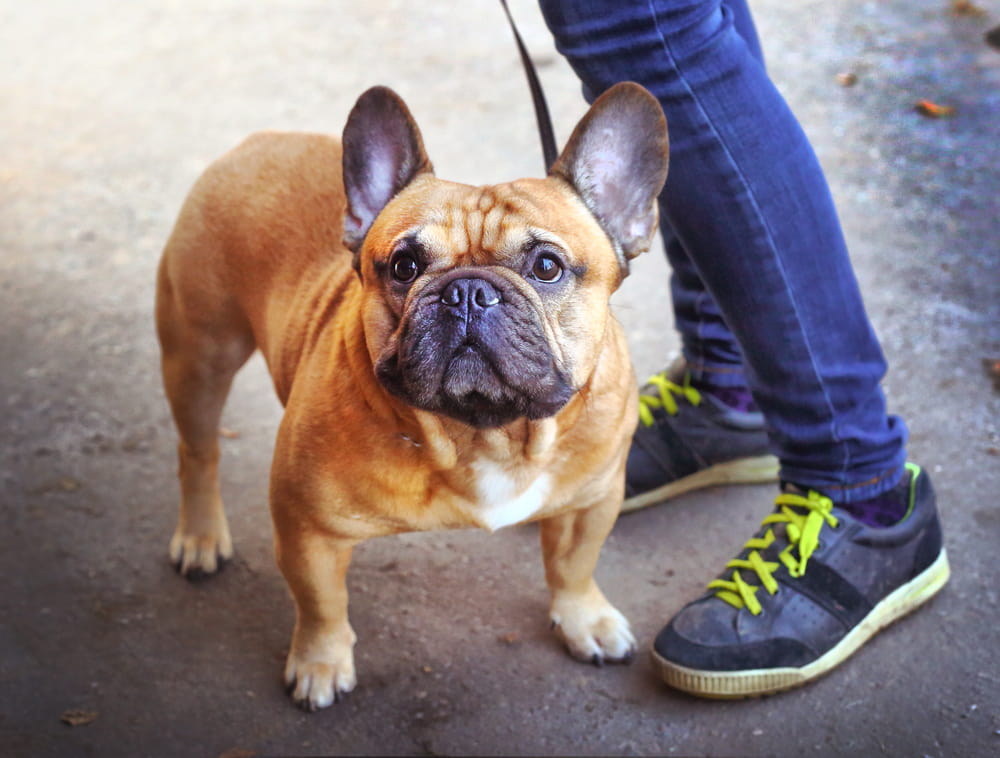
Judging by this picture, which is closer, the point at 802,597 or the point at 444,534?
the point at 802,597

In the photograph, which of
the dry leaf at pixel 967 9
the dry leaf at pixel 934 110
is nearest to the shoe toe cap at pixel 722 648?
the dry leaf at pixel 934 110

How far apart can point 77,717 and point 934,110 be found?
13.9 ft

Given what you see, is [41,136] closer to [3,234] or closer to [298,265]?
[3,234]

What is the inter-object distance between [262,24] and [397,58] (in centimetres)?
122

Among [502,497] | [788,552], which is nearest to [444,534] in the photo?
[502,497]

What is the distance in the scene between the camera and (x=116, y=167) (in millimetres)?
4891

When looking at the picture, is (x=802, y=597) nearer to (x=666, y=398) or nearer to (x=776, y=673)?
(x=776, y=673)

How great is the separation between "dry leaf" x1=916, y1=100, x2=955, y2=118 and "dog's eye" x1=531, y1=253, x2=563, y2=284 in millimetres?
3485

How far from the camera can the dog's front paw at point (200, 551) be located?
2621 millimetres

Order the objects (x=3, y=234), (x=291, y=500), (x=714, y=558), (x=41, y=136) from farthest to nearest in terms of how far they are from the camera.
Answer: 1. (x=41, y=136)
2. (x=3, y=234)
3. (x=714, y=558)
4. (x=291, y=500)

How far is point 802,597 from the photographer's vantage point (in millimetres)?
2230

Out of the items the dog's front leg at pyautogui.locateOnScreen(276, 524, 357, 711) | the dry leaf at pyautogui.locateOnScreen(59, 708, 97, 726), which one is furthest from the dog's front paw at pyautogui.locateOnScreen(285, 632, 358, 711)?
the dry leaf at pyautogui.locateOnScreen(59, 708, 97, 726)

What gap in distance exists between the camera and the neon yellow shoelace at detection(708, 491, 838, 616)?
2.24 m

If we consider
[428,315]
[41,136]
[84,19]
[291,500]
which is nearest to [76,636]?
[291,500]
